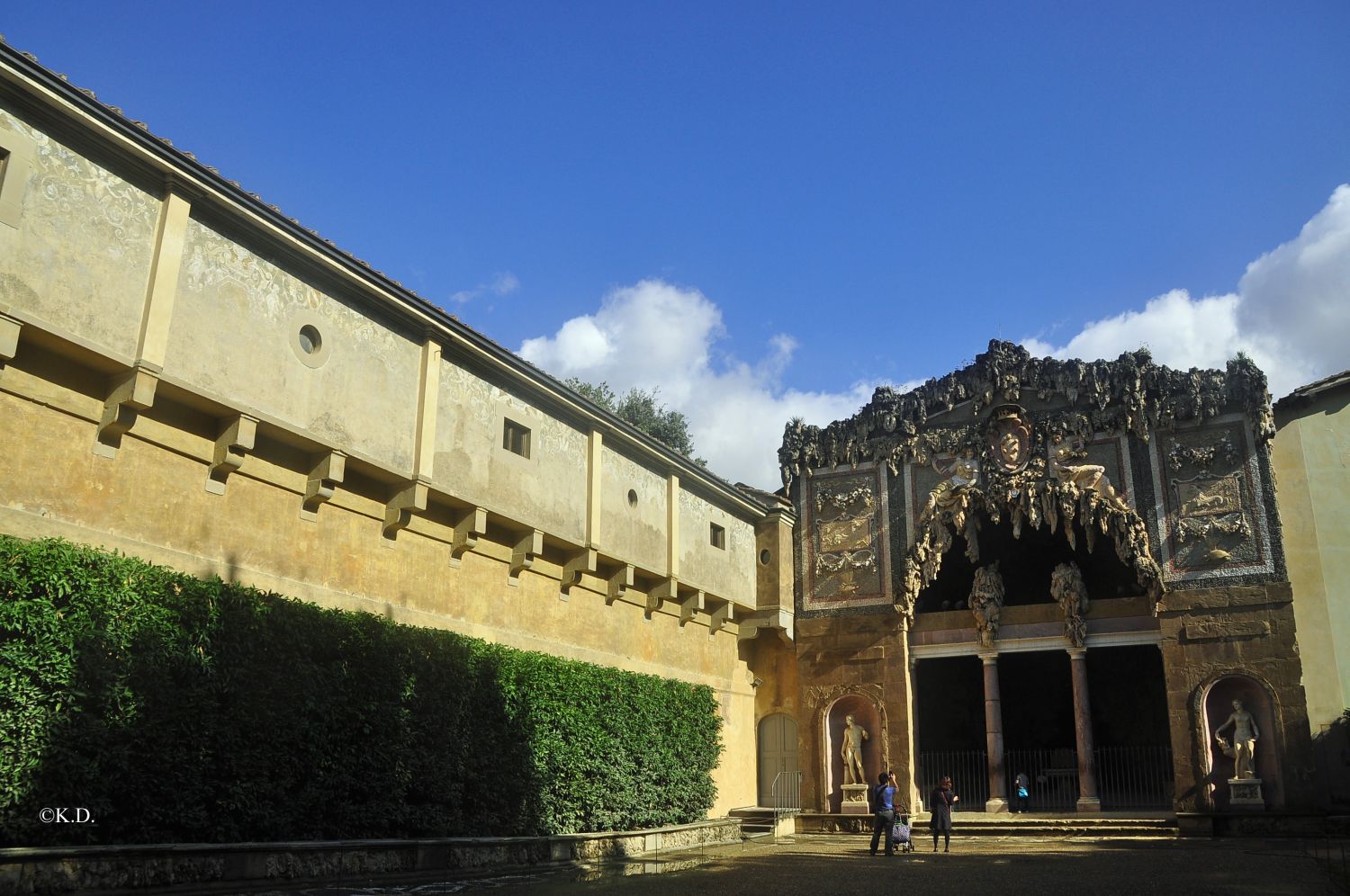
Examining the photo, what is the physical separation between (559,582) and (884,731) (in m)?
10.3

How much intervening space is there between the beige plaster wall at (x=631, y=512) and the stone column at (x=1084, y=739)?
1064 centimetres

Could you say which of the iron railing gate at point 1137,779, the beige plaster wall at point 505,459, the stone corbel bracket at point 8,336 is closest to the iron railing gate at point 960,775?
the iron railing gate at point 1137,779

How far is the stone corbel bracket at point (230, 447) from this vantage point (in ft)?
47.0

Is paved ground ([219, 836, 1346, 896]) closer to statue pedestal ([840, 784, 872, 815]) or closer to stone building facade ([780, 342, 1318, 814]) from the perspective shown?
stone building facade ([780, 342, 1318, 814])

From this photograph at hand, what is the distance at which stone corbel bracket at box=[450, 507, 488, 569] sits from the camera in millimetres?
18203

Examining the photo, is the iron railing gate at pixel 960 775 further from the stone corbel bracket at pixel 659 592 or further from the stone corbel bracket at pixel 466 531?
the stone corbel bracket at pixel 466 531

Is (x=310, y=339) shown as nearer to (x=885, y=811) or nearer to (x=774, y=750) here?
(x=885, y=811)

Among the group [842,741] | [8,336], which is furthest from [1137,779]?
[8,336]

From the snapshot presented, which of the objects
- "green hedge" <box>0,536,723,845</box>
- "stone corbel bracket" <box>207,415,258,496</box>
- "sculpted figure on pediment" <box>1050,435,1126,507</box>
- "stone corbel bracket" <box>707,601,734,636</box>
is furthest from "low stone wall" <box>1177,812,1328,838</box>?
"stone corbel bracket" <box>207,415,258,496</box>

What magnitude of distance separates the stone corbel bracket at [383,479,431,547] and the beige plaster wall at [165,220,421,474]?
0.34 m

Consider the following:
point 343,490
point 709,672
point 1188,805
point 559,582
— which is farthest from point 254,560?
point 1188,805

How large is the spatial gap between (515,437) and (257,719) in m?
8.22

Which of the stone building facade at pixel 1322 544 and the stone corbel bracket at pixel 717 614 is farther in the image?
the stone corbel bracket at pixel 717 614

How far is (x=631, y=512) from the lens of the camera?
74.5 feet
